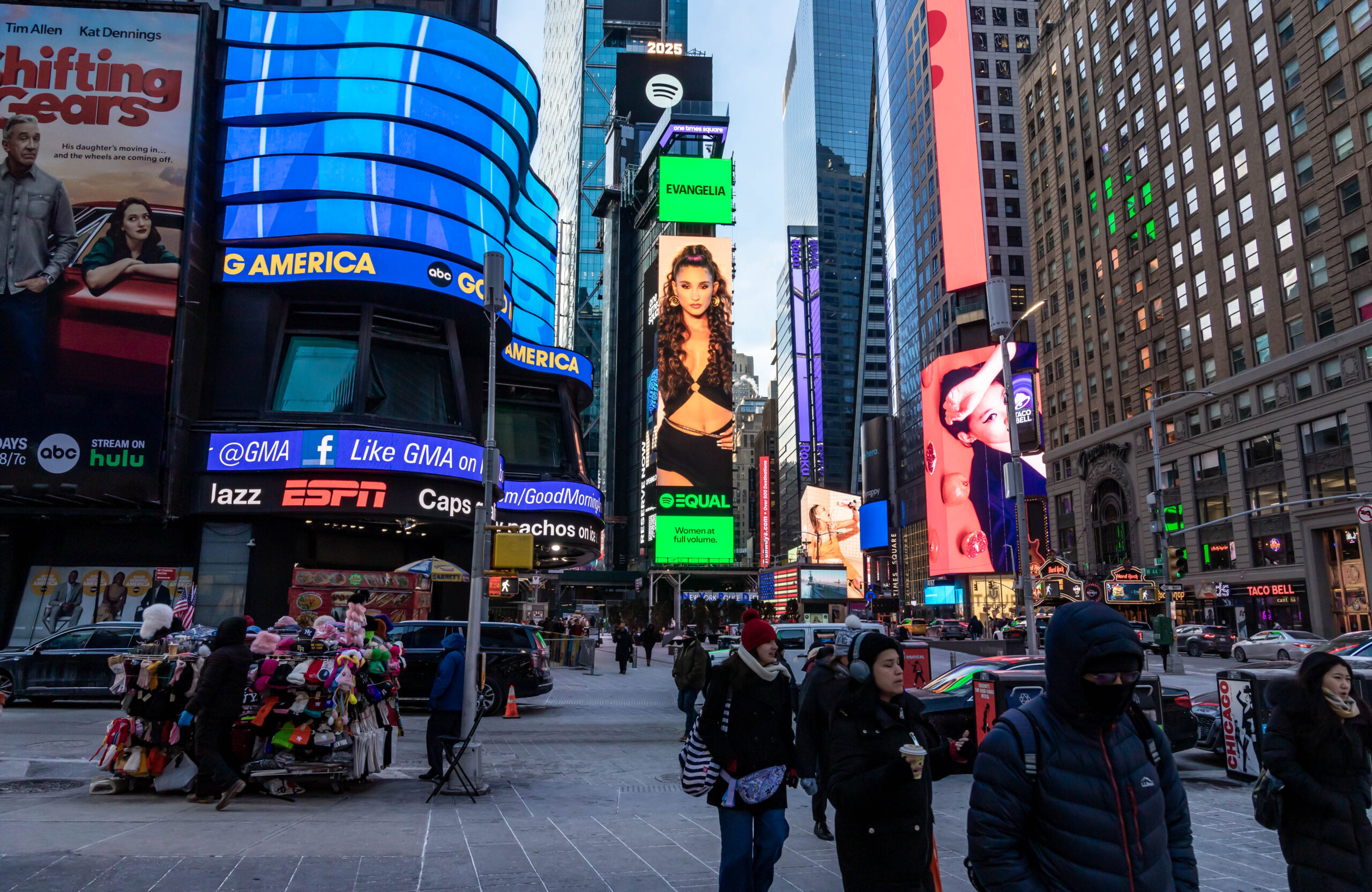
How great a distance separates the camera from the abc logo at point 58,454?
29.1 metres

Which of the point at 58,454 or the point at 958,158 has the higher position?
the point at 958,158

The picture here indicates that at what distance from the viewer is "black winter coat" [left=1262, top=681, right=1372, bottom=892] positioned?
4543 mm

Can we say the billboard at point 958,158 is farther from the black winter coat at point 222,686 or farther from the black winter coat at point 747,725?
Answer: the black winter coat at point 747,725

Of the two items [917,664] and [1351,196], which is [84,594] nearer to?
[917,664]

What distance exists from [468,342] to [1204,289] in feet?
150

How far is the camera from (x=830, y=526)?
381 feet

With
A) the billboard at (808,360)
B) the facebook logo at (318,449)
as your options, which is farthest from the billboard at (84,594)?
the billboard at (808,360)

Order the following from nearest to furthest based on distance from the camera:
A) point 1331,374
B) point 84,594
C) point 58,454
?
point 58,454
point 84,594
point 1331,374

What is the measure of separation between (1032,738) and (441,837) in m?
6.70

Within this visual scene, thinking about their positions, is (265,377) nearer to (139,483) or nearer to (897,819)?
(139,483)

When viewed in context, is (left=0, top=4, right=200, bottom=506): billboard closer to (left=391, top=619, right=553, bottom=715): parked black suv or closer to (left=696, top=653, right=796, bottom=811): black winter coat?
(left=391, top=619, right=553, bottom=715): parked black suv

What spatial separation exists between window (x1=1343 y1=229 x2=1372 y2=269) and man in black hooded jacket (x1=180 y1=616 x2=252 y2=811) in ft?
168

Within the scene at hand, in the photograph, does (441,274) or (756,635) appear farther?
(441,274)

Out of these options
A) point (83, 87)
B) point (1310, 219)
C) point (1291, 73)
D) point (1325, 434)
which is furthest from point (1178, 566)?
point (83, 87)
